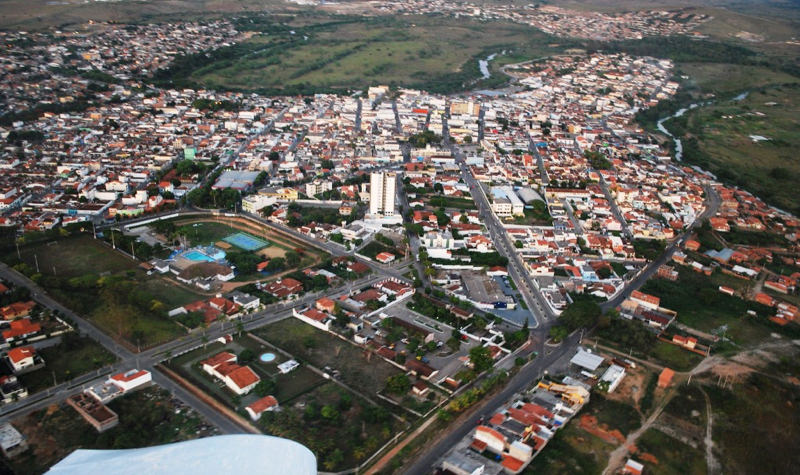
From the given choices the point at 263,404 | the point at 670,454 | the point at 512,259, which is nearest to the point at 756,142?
the point at 512,259

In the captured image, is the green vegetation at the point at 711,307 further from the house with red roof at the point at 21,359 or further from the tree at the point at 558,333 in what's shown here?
the house with red roof at the point at 21,359

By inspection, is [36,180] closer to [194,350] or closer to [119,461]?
[194,350]

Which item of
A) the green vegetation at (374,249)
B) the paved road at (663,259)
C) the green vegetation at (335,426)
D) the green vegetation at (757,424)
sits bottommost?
the paved road at (663,259)

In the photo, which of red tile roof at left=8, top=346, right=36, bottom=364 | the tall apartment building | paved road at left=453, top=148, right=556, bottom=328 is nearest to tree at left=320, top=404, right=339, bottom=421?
paved road at left=453, top=148, right=556, bottom=328

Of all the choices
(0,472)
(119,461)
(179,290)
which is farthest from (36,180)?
(119,461)

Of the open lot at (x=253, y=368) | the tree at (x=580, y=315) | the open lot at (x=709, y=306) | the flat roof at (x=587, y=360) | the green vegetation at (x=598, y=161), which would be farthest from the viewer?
the green vegetation at (x=598, y=161)

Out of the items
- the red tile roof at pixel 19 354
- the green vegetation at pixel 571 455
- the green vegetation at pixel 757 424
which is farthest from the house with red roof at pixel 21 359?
the green vegetation at pixel 757 424

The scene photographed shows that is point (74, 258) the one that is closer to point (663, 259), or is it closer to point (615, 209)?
point (663, 259)
